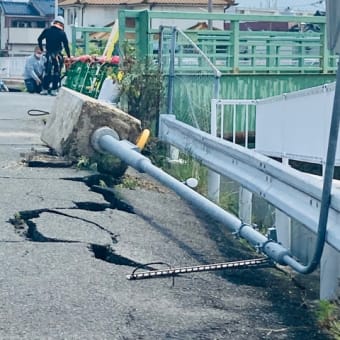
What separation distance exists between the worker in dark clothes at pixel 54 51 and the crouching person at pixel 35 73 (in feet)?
2.26

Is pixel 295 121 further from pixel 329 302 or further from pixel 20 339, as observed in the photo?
pixel 20 339

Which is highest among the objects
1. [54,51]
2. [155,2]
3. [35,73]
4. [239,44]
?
[155,2]

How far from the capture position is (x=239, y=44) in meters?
15.1

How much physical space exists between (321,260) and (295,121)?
130 inches

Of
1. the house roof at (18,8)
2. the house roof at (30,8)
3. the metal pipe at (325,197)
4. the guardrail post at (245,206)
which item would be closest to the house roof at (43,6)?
the house roof at (30,8)

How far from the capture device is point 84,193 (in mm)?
8945

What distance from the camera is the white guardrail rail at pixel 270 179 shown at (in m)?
5.79

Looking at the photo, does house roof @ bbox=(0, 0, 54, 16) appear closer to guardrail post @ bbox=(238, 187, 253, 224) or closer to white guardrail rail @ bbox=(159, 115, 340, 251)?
white guardrail rail @ bbox=(159, 115, 340, 251)

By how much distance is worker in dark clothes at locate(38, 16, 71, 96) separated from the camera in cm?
2394

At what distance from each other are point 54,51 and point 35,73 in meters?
2.23

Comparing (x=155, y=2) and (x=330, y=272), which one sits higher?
(x=155, y=2)

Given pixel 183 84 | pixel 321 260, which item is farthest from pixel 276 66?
pixel 321 260

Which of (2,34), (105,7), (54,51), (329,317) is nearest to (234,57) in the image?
(329,317)

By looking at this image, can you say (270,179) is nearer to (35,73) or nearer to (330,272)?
(330,272)
